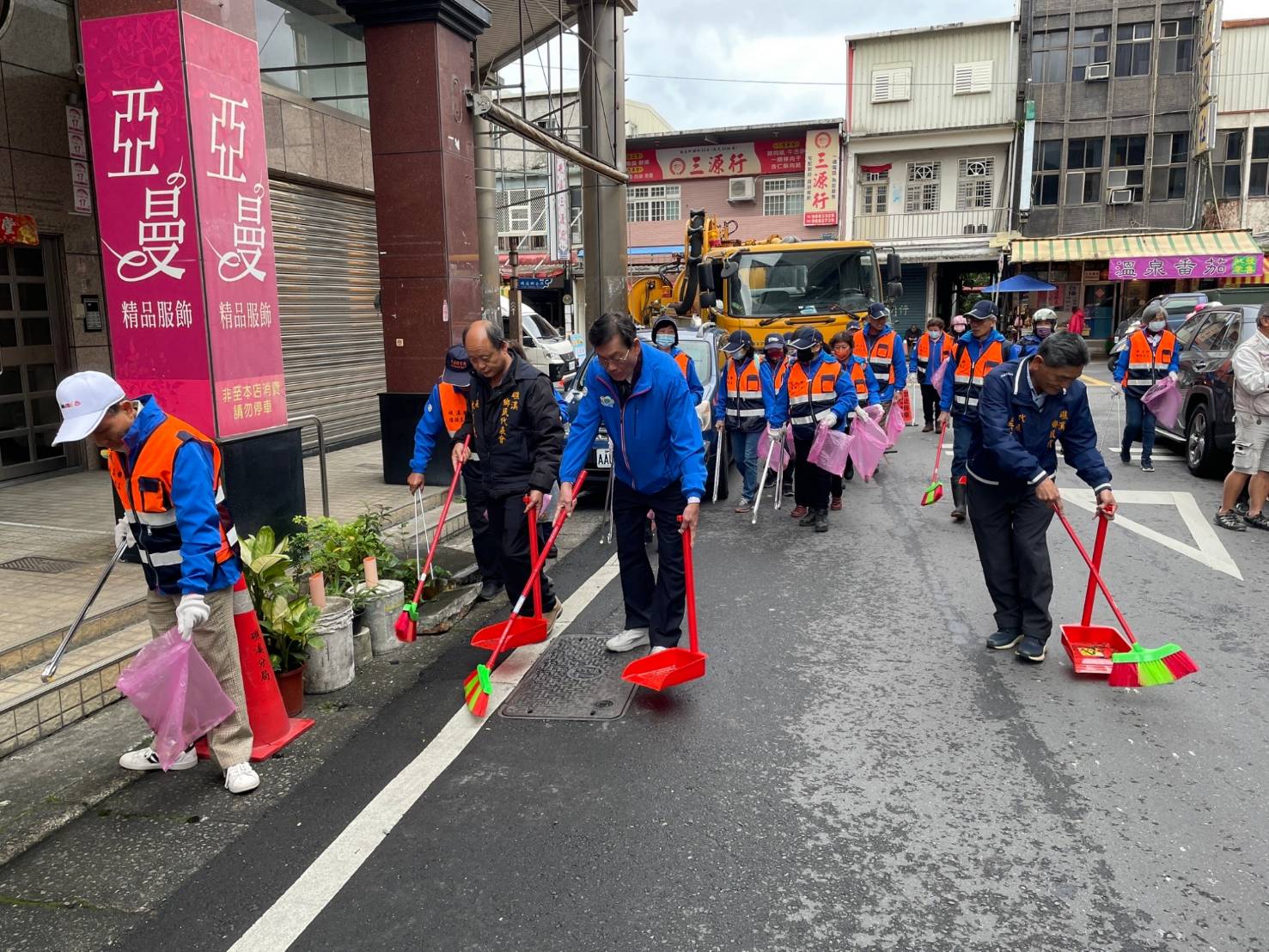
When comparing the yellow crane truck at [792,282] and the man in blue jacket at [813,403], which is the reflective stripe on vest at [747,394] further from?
the yellow crane truck at [792,282]

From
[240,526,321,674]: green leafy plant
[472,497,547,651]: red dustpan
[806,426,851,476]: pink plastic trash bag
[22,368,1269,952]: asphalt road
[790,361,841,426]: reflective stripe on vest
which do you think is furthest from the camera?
[790,361,841,426]: reflective stripe on vest

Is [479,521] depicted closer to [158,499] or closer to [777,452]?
[158,499]

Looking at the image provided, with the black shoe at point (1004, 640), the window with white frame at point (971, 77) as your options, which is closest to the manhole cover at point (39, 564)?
the black shoe at point (1004, 640)

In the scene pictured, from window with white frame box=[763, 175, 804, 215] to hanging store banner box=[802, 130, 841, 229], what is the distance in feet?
2.29

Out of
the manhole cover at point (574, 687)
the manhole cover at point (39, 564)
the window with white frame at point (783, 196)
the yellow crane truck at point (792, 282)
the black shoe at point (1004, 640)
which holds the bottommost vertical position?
the manhole cover at point (574, 687)

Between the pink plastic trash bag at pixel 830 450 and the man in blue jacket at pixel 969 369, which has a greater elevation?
the man in blue jacket at pixel 969 369

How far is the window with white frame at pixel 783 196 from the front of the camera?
3036 centimetres

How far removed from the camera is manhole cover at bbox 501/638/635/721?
4445 mm

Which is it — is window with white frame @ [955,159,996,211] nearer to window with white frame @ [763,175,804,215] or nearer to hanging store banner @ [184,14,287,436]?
window with white frame @ [763,175,804,215]

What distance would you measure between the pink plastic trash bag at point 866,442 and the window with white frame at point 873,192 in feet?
76.5

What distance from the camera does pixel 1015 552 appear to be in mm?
5219

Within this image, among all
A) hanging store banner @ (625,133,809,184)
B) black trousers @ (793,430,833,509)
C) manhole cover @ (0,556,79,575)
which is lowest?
manhole cover @ (0,556,79,575)

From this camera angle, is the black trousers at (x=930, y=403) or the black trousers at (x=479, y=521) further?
the black trousers at (x=930, y=403)

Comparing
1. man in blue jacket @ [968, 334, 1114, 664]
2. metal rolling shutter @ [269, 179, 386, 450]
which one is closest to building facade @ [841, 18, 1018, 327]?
metal rolling shutter @ [269, 179, 386, 450]
